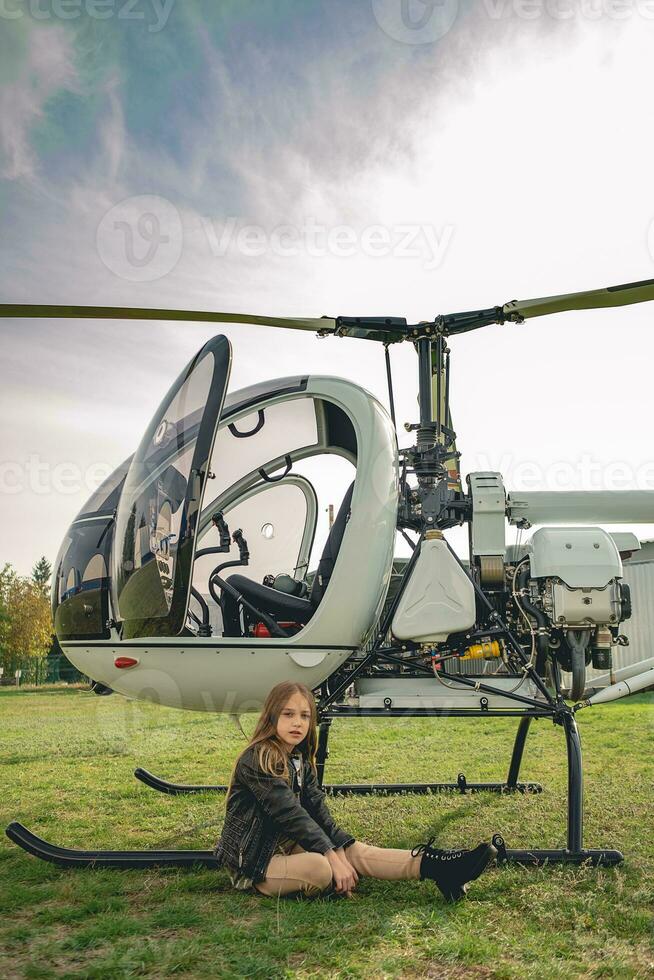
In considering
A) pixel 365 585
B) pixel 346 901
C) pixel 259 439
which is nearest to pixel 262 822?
pixel 346 901

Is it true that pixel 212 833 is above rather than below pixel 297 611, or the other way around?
below

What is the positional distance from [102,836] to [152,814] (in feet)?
1.93

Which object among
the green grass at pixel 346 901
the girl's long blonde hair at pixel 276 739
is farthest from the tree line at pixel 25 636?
the girl's long blonde hair at pixel 276 739

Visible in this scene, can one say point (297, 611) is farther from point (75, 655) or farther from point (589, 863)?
point (589, 863)

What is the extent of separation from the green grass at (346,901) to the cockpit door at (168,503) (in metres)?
1.33

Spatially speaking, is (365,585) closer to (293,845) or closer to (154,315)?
(293,845)

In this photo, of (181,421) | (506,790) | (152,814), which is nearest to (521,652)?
(506,790)

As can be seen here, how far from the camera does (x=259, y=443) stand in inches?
204

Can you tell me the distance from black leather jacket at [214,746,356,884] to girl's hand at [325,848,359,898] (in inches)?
2.0

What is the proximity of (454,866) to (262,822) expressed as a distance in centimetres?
87

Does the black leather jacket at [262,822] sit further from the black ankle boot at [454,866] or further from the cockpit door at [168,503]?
the cockpit door at [168,503]

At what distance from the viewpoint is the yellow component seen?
4479mm

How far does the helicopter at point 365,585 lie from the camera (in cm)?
405

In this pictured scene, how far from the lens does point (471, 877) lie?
3.31 metres
